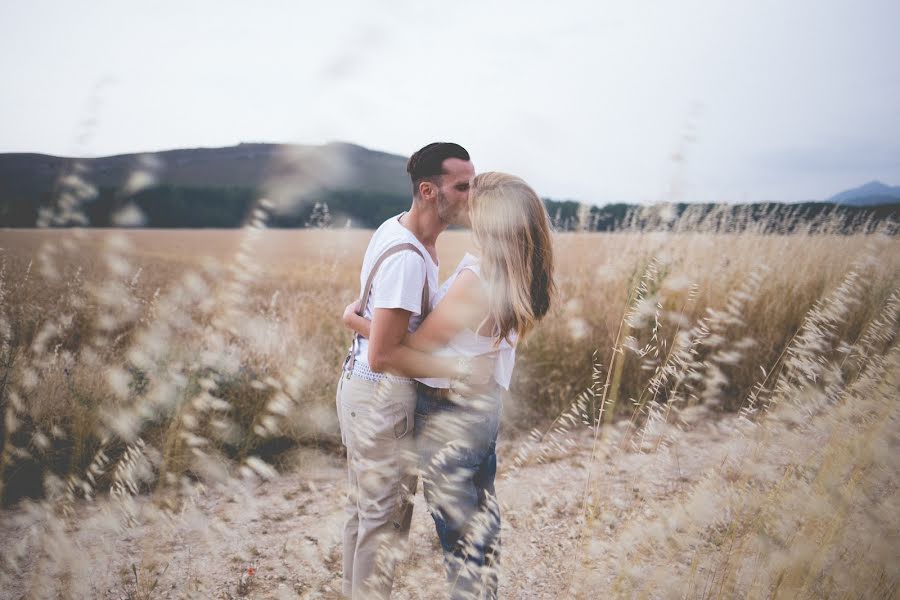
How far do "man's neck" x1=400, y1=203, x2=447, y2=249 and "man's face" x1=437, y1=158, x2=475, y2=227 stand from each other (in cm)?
4

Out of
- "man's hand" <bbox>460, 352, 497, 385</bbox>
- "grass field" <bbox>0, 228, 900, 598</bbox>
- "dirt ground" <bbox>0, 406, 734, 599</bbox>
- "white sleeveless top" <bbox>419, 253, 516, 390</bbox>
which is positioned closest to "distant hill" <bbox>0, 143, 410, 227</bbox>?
"grass field" <bbox>0, 228, 900, 598</bbox>

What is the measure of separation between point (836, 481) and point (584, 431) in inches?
93.8

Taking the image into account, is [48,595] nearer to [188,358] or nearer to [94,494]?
[94,494]

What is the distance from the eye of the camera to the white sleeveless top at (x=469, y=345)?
1.78 m

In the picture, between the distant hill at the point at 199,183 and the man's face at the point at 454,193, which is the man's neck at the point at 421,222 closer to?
the man's face at the point at 454,193

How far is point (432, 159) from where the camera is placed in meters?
1.98

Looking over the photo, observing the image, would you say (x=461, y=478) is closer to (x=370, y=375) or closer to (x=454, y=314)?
(x=370, y=375)

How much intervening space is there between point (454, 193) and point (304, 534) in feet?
7.75

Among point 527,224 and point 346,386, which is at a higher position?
point 527,224

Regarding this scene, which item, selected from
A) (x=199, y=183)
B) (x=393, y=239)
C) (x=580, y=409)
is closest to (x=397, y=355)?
(x=393, y=239)

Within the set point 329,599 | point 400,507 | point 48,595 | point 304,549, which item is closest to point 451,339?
point 400,507

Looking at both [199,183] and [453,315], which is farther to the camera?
[199,183]

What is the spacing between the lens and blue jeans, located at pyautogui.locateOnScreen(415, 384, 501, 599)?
1.83 meters

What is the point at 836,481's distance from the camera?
204cm
